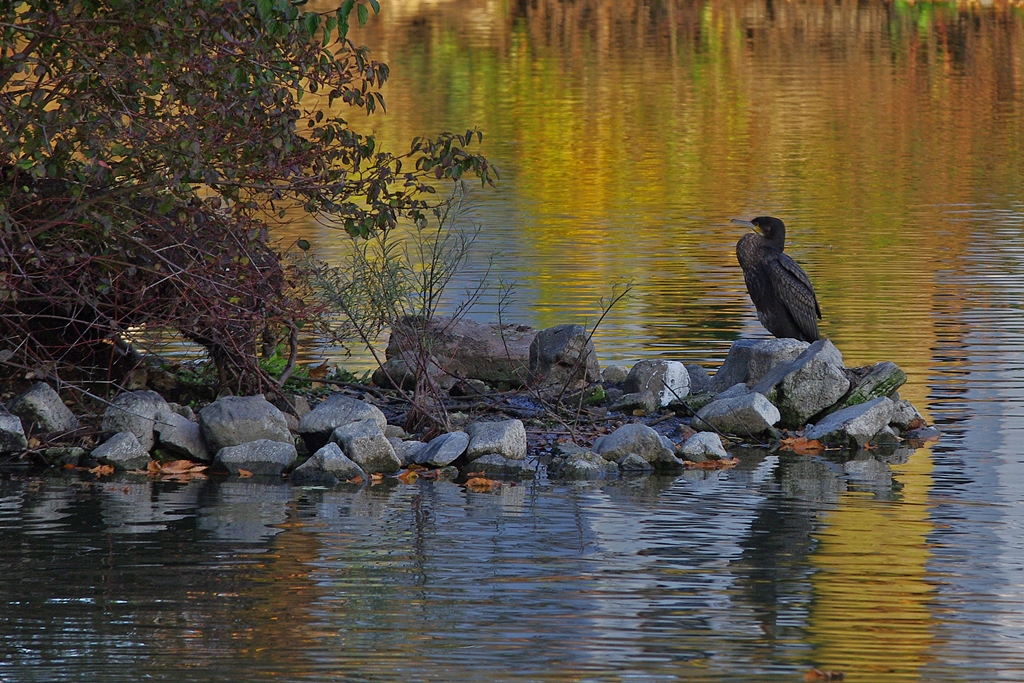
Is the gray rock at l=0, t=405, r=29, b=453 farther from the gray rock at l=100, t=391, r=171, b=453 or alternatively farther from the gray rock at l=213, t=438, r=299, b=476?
the gray rock at l=213, t=438, r=299, b=476

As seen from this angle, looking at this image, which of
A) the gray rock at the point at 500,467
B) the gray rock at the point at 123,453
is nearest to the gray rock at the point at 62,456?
the gray rock at the point at 123,453

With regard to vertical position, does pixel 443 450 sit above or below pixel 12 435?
below

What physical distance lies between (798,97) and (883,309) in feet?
81.9

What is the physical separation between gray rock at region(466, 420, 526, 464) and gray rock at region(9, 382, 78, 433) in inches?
103

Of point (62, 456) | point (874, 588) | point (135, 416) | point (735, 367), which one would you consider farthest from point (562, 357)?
point (874, 588)

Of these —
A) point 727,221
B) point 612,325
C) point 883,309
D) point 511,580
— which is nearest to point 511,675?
point 511,580

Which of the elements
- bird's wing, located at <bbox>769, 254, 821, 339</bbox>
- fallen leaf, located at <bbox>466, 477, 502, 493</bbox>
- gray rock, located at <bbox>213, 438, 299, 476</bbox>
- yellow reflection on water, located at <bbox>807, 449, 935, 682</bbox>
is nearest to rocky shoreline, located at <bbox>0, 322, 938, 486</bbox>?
gray rock, located at <bbox>213, 438, 299, 476</bbox>

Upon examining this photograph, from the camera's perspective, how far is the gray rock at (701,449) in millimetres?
10977

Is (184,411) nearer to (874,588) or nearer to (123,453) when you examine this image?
(123,453)

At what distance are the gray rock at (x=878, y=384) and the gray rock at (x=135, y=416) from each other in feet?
15.5

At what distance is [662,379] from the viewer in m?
12.4

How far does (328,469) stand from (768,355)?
370 cm

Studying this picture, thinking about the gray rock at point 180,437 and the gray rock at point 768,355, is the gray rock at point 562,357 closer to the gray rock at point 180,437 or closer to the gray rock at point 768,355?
the gray rock at point 768,355

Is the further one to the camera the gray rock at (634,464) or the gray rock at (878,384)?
the gray rock at (878,384)
